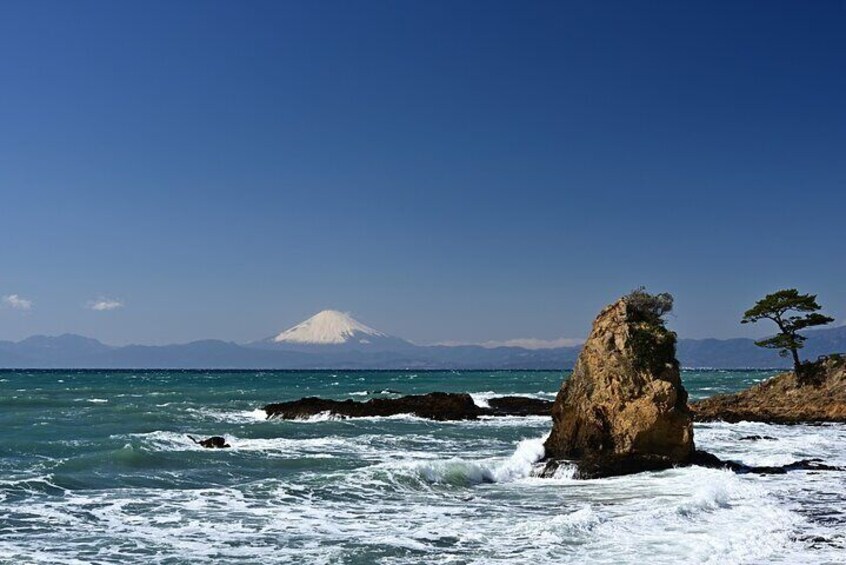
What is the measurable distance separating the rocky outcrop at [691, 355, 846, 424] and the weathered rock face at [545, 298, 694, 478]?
21974mm

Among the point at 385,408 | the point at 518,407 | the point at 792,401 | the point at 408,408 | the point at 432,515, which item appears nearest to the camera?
the point at 432,515

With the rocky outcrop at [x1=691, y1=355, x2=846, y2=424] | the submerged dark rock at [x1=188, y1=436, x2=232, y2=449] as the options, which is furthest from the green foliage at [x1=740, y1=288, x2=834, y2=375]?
the submerged dark rock at [x1=188, y1=436, x2=232, y2=449]

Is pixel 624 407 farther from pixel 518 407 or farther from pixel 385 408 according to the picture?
pixel 518 407

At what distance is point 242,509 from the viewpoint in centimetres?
1998

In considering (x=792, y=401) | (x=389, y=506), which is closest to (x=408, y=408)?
(x=792, y=401)

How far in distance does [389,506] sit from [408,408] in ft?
117

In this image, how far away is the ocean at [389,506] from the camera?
1542cm

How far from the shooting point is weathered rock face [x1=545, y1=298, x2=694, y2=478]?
25.5 m

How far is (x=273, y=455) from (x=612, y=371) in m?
13.7

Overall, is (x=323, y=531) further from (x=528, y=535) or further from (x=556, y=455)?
(x=556, y=455)

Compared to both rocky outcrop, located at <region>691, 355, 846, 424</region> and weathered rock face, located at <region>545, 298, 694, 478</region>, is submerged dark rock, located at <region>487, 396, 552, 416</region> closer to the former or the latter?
rocky outcrop, located at <region>691, 355, 846, 424</region>

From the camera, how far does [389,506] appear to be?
20531 mm

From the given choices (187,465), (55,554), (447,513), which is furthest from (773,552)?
(187,465)

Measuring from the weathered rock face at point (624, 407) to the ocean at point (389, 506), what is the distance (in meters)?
0.97
